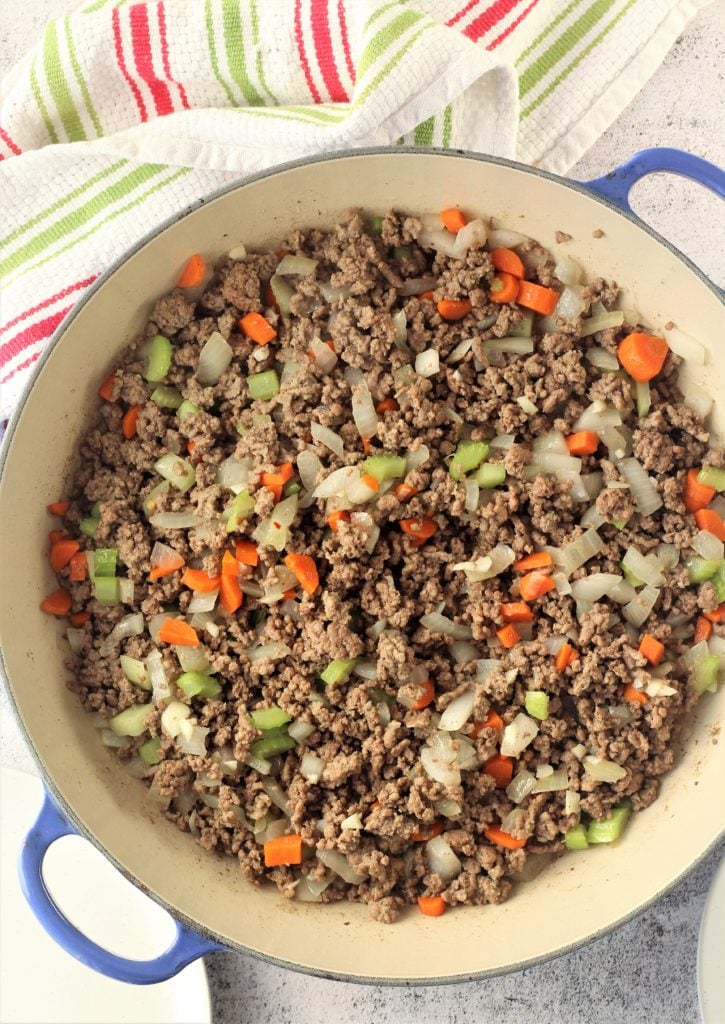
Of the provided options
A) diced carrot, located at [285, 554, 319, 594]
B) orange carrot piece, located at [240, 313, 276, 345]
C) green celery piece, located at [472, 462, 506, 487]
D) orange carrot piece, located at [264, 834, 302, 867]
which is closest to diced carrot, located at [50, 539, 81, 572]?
diced carrot, located at [285, 554, 319, 594]

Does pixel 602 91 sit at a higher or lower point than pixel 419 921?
higher

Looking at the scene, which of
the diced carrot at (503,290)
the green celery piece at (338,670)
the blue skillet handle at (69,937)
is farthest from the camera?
the diced carrot at (503,290)

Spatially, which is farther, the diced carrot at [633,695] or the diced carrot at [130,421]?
the diced carrot at [130,421]

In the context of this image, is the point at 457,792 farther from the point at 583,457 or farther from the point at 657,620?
the point at 583,457

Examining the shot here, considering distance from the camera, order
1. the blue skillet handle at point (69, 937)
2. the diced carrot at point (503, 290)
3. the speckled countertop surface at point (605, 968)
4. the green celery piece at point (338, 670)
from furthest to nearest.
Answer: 1. the speckled countertop surface at point (605, 968)
2. the diced carrot at point (503, 290)
3. the green celery piece at point (338, 670)
4. the blue skillet handle at point (69, 937)

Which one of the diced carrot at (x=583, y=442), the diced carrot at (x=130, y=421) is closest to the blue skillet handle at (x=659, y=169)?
the diced carrot at (x=583, y=442)

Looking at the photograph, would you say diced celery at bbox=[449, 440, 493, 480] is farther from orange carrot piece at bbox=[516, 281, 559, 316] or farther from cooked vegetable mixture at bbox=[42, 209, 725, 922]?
orange carrot piece at bbox=[516, 281, 559, 316]

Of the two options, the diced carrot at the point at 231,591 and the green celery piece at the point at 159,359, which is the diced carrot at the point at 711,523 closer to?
the diced carrot at the point at 231,591

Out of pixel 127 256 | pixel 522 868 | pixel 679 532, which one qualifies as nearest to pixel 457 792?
pixel 522 868
